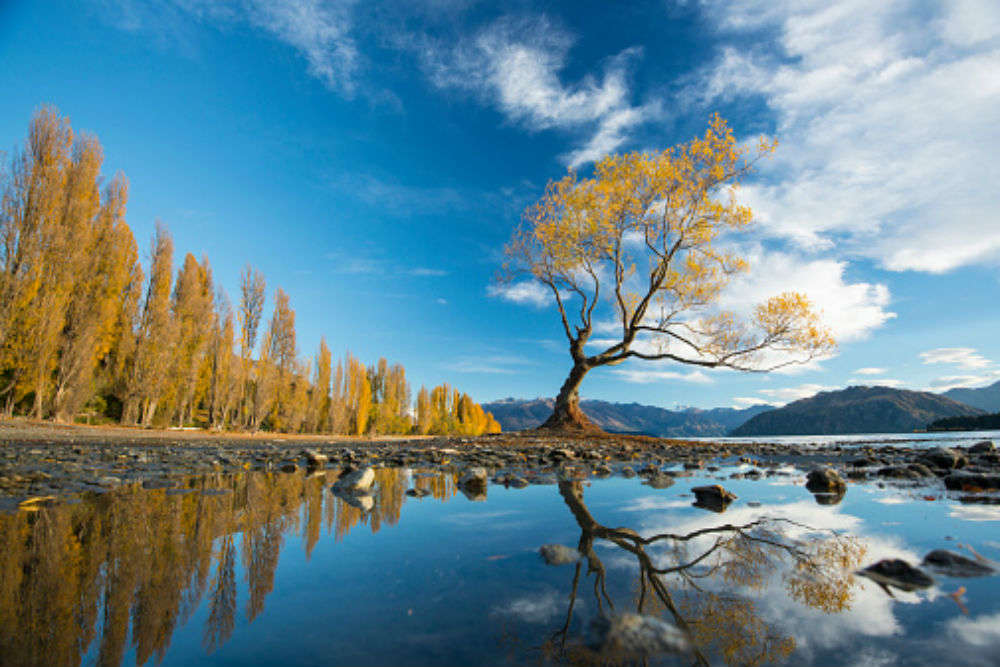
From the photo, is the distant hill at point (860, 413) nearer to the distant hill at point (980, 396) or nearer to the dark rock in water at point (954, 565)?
the distant hill at point (980, 396)

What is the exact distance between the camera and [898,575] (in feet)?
5.08

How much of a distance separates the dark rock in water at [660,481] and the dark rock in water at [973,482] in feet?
7.91

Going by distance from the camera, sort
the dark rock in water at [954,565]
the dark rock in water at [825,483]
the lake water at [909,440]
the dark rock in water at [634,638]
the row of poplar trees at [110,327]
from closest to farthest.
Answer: the dark rock in water at [634,638], the dark rock in water at [954,565], the dark rock in water at [825,483], the lake water at [909,440], the row of poplar trees at [110,327]

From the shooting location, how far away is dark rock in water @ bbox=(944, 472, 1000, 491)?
3.74m

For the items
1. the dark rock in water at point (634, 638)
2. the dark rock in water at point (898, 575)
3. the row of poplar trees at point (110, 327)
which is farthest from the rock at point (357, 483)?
the row of poplar trees at point (110, 327)

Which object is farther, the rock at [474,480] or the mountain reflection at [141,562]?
the rock at [474,480]

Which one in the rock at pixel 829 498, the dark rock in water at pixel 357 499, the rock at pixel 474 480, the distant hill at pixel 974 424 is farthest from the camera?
the distant hill at pixel 974 424

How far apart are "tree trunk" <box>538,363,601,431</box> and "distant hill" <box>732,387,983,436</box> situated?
123008 millimetres

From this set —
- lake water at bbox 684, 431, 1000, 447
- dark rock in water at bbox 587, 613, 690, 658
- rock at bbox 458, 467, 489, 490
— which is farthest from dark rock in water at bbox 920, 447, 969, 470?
lake water at bbox 684, 431, 1000, 447

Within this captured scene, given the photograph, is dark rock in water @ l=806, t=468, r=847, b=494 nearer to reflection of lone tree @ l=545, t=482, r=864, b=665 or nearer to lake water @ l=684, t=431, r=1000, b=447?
reflection of lone tree @ l=545, t=482, r=864, b=665

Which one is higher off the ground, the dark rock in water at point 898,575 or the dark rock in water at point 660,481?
the dark rock in water at point 898,575

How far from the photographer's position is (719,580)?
1.56 meters

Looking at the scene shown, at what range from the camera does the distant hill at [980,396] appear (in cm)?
16550

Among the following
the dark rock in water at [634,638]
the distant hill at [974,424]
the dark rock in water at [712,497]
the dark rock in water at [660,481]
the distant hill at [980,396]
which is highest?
the distant hill at [980,396]
